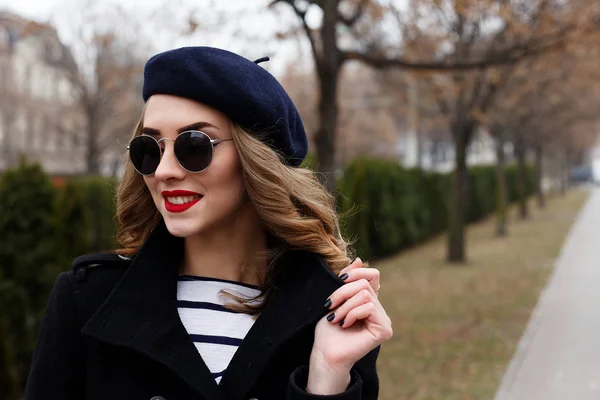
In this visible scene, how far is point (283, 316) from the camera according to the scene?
1.55 metres

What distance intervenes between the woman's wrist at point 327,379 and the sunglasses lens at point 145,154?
617 mm

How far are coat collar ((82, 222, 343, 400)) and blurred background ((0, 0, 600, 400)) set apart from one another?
60 cm

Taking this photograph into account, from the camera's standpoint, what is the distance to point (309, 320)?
5.04 feet

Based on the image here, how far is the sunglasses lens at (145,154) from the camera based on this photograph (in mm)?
1602

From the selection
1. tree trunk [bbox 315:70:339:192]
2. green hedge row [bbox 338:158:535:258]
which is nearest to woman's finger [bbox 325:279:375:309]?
tree trunk [bbox 315:70:339:192]

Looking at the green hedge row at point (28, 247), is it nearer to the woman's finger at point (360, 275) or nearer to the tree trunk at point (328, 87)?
the tree trunk at point (328, 87)

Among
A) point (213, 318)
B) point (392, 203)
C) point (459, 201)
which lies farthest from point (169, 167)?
point (392, 203)

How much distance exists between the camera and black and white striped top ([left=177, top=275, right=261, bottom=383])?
1.56m

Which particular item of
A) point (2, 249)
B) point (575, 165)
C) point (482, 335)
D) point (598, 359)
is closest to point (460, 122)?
point (482, 335)

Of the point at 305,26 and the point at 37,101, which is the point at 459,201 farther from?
the point at 37,101

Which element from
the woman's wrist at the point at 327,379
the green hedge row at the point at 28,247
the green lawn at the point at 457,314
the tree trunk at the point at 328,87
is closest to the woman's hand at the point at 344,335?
the woman's wrist at the point at 327,379

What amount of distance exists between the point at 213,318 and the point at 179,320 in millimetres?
91

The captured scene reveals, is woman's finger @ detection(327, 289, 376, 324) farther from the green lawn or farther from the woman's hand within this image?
the green lawn

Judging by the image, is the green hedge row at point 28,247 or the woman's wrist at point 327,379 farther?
the green hedge row at point 28,247
